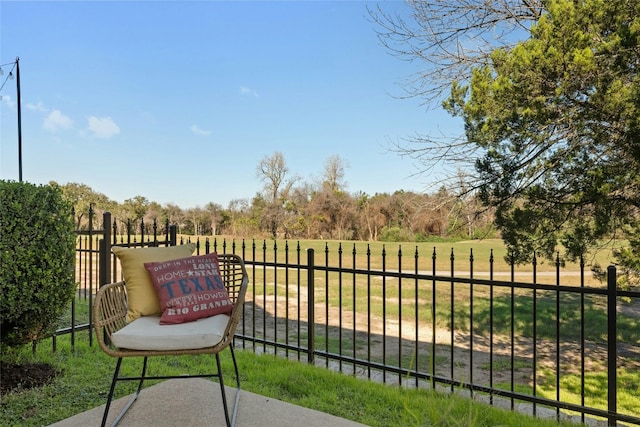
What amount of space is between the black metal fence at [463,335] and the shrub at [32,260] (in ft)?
1.62

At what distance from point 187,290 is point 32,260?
3.68 ft

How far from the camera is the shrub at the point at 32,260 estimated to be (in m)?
2.27

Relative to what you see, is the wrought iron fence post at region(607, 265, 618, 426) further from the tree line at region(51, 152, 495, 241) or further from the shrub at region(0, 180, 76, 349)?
the tree line at region(51, 152, 495, 241)

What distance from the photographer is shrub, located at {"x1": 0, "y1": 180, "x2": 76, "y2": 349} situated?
7.44ft

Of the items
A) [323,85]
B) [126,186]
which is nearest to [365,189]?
[323,85]

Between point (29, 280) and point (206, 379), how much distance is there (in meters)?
1.29

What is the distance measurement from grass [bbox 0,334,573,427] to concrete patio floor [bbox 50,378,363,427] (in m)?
0.13

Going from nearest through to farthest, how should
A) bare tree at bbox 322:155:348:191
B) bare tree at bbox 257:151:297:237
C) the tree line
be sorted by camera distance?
the tree line → bare tree at bbox 257:151:297:237 → bare tree at bbox 322:155:348:191

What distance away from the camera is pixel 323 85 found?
10523 mm

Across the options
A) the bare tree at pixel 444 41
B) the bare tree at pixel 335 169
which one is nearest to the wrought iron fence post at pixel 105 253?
the bare tree at pixel 444 41

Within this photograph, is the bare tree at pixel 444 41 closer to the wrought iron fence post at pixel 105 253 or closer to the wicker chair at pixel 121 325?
the wicker chair at pixel 121 325

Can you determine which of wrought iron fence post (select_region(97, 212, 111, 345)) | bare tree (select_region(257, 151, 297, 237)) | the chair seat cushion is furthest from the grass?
bare tree (select_region(257, 151, 297, 237))

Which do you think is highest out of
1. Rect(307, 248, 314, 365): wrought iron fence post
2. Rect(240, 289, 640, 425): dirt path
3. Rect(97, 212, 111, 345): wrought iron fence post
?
Rect(97, 212, 111, 345): wrought iron fence post

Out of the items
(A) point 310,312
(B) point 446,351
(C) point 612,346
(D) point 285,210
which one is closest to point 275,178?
(D) point 285,210
